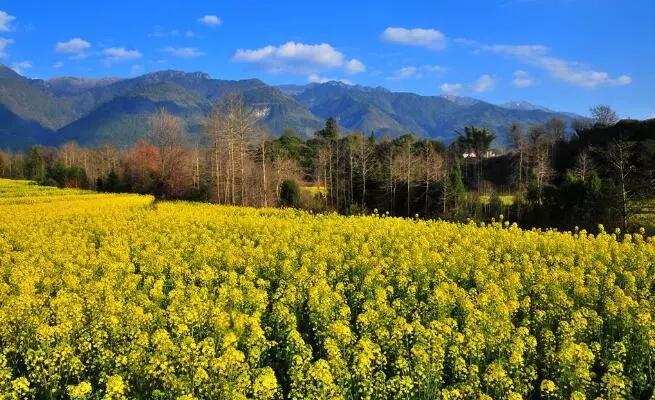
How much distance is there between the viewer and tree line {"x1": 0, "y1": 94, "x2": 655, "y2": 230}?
40.6 m

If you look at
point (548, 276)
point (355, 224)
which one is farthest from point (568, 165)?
point (548, 276)

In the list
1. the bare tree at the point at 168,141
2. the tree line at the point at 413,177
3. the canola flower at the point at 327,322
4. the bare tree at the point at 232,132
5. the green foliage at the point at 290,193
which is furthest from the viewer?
the bare tree at the point at 168,141

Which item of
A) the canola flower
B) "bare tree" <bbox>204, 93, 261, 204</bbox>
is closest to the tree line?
"bare tree" <bbox>204, 93, 261, 204</bbox>

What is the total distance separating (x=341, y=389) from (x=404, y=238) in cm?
1602

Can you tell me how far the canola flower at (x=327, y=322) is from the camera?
8.27m

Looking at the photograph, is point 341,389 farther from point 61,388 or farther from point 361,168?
point 361,168

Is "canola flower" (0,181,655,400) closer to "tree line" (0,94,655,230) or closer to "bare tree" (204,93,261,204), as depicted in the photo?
"tree line" (0,94,655,230)

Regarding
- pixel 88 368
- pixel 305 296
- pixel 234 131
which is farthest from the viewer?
pixel 234 131

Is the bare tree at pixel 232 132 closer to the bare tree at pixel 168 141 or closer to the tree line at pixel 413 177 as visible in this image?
the tree line at pixel 413 177

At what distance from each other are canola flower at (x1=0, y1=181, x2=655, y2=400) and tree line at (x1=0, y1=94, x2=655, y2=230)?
20.5 m

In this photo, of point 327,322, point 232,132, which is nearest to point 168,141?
point 232,132

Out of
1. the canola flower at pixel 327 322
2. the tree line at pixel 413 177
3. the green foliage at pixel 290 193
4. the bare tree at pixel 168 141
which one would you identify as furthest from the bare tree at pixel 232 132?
the canola flower at pixel 327 322

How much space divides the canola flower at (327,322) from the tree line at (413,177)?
67.1 feet

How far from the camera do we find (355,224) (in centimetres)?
2778
